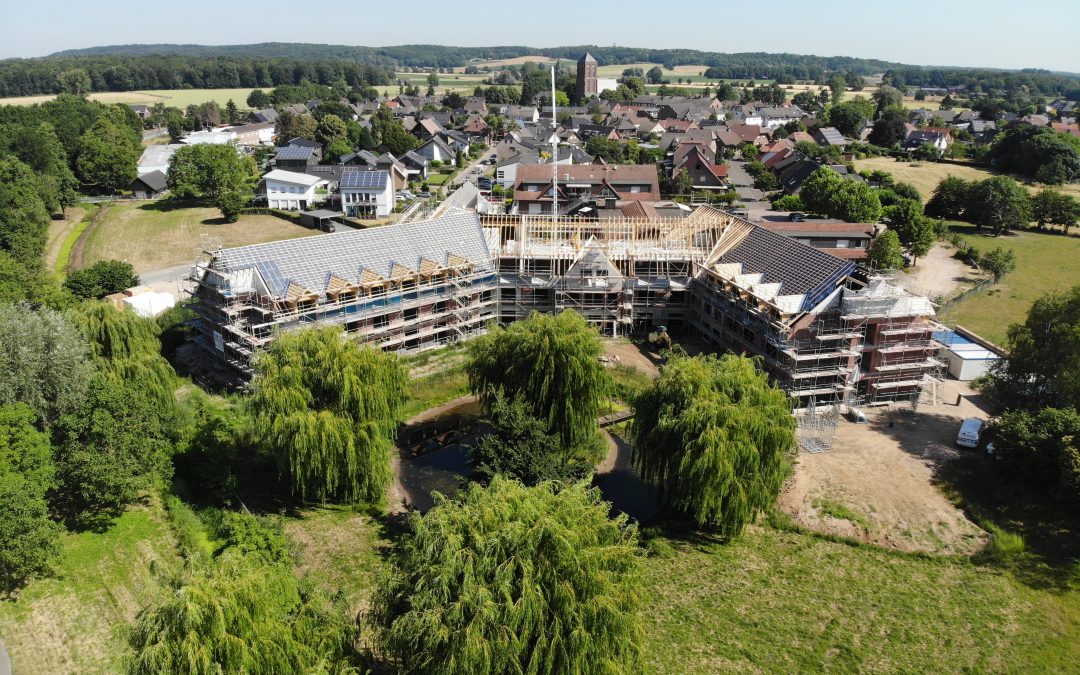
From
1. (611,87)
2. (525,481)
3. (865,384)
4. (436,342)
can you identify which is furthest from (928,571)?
(611,87)

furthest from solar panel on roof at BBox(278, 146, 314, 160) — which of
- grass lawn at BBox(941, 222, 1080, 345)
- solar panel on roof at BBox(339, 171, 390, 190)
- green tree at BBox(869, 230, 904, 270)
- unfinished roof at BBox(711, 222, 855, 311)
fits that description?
grass lawn at BBox(941, 222, 1080, 345)

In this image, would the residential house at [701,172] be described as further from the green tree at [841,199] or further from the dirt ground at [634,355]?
the dirt ground at [634,355]

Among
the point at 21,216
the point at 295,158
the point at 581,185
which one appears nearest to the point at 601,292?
the point at 581,185

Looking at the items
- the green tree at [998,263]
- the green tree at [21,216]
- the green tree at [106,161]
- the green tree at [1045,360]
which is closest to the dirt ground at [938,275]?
the green tree at [998,263]

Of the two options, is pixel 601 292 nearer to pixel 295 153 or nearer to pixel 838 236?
pixel 838 236

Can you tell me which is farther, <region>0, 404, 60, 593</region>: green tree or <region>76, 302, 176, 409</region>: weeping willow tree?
<region>76, 302, 176, 409</region>: weeping willow tree

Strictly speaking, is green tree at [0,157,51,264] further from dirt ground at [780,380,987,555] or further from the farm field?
the farm field

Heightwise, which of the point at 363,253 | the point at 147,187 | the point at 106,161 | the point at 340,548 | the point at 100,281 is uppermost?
the point at 106,161
